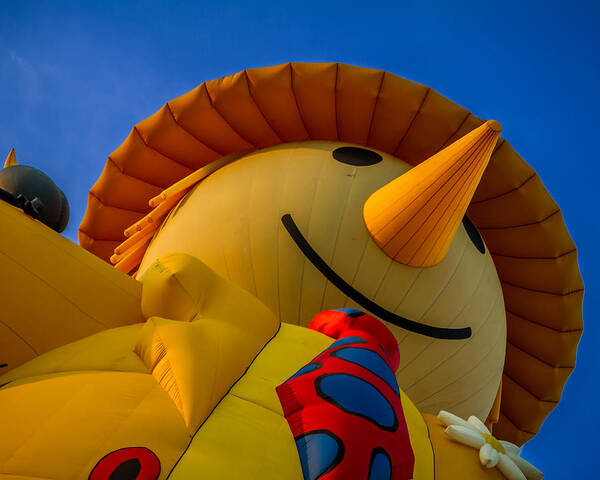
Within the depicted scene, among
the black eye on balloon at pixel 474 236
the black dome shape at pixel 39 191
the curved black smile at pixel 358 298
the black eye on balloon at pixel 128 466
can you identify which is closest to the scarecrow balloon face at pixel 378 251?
the curved black smile at pixel 358 298

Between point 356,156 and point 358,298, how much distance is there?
3.68 ft

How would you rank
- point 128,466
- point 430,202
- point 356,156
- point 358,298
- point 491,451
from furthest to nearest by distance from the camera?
point 356,156 < point 358,298 < point 430,202 < point 491,451 < point 128,466

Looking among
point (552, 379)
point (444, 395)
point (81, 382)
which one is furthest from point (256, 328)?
point (552, 379)

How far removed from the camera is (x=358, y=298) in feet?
9.17

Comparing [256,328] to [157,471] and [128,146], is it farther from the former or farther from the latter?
[128,146]

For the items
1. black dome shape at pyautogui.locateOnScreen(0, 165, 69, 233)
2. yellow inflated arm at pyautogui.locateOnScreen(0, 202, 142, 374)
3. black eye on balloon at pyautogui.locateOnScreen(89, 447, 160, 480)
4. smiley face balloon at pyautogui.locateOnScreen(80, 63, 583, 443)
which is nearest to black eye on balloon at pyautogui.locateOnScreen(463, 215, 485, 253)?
smiley face balloon at pyautogui.locateOnScreen(80, 63, 583, 443)

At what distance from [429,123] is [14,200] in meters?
2.80

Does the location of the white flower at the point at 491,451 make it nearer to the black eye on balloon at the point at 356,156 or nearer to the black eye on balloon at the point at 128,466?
the black eye on balloon at the point at 128,466

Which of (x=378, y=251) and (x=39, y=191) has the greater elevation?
(x=378, y=251)

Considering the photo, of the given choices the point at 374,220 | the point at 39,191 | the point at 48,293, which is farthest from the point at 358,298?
the point at 39,191

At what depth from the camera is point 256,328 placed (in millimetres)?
1948

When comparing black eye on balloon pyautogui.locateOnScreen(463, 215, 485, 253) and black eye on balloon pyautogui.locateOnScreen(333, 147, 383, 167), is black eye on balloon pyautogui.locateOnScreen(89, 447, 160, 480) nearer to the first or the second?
black eye on balloon pyautogui.locateOnScreen(333, 147, 383, 167)

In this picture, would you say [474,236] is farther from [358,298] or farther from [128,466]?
[128,466]

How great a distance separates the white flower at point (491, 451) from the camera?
182 cm
